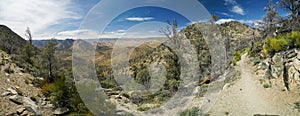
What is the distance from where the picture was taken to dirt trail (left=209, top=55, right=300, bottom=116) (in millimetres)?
9285

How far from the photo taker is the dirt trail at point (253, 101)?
9285 millimetres

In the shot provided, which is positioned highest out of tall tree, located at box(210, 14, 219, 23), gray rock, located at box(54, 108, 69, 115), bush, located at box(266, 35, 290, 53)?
tall tree, located at box(210, 14, 219, 23)

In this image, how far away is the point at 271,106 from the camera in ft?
31.6

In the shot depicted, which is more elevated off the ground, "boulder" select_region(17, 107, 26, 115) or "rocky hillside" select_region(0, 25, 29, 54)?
"rocky hillside" select_region(0, 25, 29, 54)

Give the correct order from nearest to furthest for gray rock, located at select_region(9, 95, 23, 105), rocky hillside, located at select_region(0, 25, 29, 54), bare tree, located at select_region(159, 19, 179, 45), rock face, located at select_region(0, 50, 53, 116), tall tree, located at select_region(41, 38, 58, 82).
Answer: rock face, located at select_region(0, 50, 53, 116)
gray rock, located at select_region(9, 95, 23, 105)
bare tree, located at select_region(159, 19, 179, 45)
tall tree, located at select_region(41, 38, 58, 82)
rocky hillside, located at select_region(0, 25, 29, 54)

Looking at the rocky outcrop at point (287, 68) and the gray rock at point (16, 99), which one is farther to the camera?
the gray rock at point (16, 99)

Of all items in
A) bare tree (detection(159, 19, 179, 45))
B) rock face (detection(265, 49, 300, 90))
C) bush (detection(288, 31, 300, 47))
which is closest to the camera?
rock face (detection(265, 49, 300, 90))

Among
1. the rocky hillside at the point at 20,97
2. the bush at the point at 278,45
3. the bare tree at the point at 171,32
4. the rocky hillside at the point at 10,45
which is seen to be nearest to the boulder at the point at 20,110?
the rocky hillside at the point at 20,97

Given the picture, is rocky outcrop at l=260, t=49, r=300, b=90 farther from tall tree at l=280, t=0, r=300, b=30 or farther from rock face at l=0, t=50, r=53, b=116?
rock face at l=0, t=50, r=53, b=116

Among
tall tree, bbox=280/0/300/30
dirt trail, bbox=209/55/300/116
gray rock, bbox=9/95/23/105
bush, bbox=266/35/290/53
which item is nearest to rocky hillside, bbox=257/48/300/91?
dirt trail, bbox=209/55/300/116

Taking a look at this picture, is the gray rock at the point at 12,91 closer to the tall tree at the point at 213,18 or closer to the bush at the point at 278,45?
the tall tree at the point at 213,18

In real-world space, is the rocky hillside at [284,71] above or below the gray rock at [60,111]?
above

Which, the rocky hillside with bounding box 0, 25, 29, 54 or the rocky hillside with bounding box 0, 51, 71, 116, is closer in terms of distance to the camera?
the rocky hillside with bounding box 0, 51, 71, 116

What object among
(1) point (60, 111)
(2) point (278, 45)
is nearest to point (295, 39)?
(2) point (278, 45)
